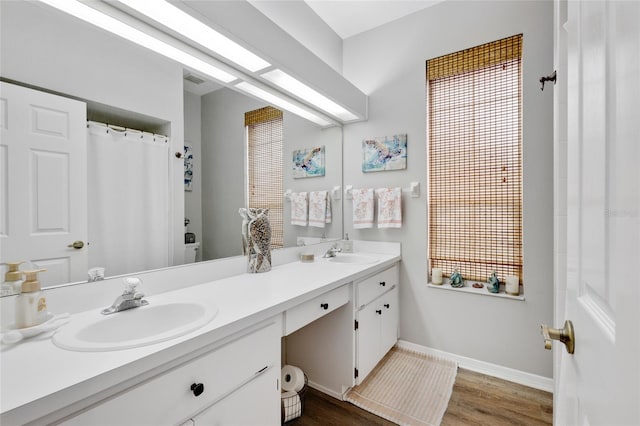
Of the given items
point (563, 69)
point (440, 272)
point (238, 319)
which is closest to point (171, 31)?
point (238, 319)

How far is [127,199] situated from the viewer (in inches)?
46.5

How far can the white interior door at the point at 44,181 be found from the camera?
2.94ft

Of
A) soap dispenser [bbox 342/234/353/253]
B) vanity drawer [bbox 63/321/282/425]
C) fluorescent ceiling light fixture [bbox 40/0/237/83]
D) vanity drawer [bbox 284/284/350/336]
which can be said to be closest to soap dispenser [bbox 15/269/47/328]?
vanity drawer [bbox 63/321/282/425]

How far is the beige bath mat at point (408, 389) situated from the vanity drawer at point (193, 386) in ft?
2.86

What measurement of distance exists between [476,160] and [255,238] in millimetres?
1724

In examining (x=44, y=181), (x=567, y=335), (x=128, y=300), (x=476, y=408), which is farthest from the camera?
(x=476, y=408)

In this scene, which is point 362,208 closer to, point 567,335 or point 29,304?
point 567,335

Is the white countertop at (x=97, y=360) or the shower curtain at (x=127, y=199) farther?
the shower curtain at (x=127, y=199)

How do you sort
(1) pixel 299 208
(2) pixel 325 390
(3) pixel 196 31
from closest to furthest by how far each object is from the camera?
(3) pixel 196 31 → (2) pixel 325 390 → (1) pixel 299 208

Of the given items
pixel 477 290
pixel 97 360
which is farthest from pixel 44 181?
pixel 477 290

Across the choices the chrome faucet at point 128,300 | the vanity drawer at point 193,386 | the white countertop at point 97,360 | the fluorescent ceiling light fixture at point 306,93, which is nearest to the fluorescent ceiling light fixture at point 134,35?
the fluorescent ceiling light fixture at point 306,93

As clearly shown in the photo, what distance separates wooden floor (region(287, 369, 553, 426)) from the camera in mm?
1586

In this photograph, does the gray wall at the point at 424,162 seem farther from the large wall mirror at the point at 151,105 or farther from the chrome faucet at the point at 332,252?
the large wall mirror at the point at 151,105

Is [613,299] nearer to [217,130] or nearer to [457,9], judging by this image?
[217,130]
